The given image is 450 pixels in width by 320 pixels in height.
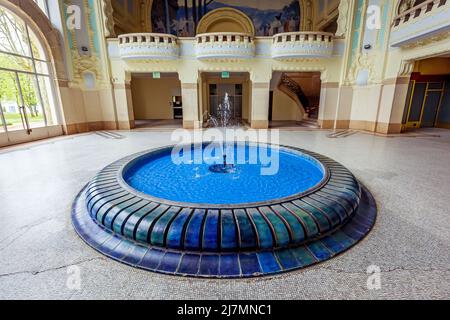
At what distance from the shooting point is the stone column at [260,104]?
1067 cm

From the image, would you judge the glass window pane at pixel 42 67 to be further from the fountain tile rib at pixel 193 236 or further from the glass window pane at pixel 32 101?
the fountain tile rib at pixel 193 236

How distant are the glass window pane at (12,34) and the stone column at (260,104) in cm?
900

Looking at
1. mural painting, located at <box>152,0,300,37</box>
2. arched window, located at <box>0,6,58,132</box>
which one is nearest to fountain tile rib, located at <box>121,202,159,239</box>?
arched window, located at <box>0,6,58,132</box>

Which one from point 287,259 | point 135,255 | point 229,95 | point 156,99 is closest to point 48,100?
point 156,99

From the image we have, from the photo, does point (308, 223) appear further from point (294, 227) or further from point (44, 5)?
Answer: point (44, 5)

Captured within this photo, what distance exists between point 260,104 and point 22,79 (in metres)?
9.46

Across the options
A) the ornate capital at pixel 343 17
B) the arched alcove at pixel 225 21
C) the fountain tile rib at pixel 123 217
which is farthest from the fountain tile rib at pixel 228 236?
the arched alcove at pixel 225 21

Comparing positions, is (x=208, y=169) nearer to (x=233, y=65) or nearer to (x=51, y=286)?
(x=51, y=286)

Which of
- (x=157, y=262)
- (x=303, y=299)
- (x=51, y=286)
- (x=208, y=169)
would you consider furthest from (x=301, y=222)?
(x=208, y=169)

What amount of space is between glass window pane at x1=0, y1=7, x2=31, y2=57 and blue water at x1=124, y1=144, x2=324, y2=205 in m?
7.01

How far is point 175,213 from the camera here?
2424 mm
